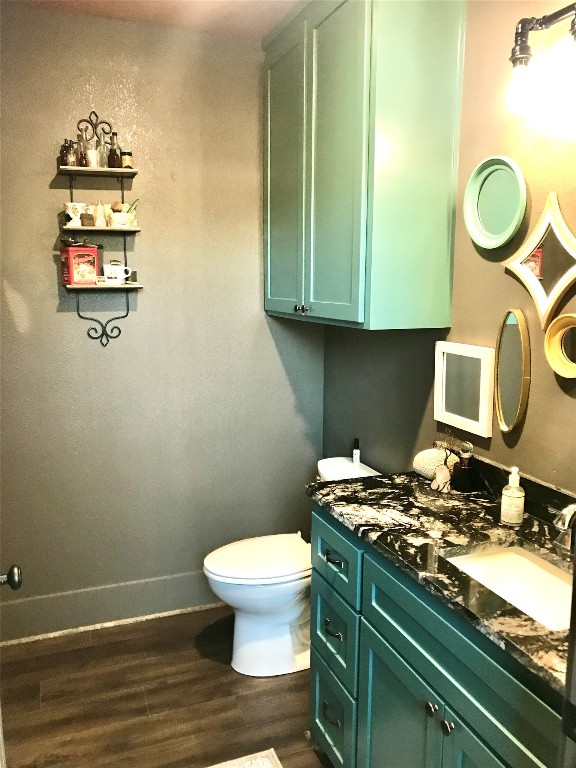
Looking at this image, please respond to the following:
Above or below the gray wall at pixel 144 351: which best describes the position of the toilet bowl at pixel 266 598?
below

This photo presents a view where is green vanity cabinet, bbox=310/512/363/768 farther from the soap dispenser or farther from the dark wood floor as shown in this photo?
the soap dispenser

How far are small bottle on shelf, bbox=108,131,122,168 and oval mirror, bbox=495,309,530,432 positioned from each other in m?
1.64

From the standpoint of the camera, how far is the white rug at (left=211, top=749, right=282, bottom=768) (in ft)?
6.61

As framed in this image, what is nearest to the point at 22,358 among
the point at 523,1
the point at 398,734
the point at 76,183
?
the point at 76,183

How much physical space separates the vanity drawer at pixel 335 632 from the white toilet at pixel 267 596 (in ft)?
1.05

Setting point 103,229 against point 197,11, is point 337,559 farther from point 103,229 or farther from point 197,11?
point 197,11

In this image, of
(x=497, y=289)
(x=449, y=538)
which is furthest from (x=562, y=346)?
(x=449, y=538)

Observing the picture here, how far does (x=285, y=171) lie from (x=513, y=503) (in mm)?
1570

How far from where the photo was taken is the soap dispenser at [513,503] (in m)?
1.68

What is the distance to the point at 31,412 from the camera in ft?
8.64

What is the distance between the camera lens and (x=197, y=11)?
244 centimetres

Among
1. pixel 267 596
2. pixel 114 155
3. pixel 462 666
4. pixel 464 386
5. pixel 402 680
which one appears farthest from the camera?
pixel 114 155

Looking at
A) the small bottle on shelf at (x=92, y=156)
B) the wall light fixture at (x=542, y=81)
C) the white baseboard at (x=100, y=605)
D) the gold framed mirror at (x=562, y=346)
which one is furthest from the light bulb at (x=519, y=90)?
the white baseboard at (x=100, y=605)

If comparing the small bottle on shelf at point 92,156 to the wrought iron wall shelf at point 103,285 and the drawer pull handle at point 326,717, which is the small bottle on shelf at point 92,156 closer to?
the wrought iron wall shelf at point 103,285
